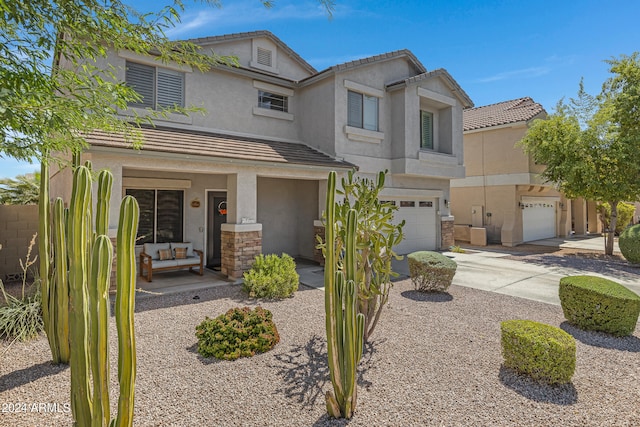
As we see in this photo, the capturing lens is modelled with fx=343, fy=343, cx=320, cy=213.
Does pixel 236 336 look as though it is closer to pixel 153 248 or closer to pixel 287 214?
pixel 153 248

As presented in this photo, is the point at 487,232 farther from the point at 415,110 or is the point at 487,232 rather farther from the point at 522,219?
the point at 415,110

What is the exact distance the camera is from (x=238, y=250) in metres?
9.79

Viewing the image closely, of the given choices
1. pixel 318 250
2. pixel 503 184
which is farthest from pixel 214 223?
pixel 503 184

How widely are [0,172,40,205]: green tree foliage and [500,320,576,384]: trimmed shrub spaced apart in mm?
18357

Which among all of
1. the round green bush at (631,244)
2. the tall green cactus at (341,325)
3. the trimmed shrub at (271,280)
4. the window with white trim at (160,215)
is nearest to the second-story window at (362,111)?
the trimmed shrub at (271,280)

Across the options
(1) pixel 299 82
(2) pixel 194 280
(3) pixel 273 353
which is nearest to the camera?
(3) pixel 273 353

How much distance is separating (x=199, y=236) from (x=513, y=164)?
1715 centimetres

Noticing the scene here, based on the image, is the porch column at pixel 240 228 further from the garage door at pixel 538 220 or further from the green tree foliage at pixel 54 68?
the garage door at pixel 538 220

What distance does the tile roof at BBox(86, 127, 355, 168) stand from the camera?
27.1ft

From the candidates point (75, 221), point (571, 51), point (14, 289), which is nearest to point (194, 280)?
point (14, 289)

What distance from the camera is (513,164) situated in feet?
63.2

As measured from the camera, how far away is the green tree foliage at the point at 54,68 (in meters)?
3.74

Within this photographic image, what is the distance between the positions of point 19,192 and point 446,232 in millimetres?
19805

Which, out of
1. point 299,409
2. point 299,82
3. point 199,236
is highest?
point 299,82
